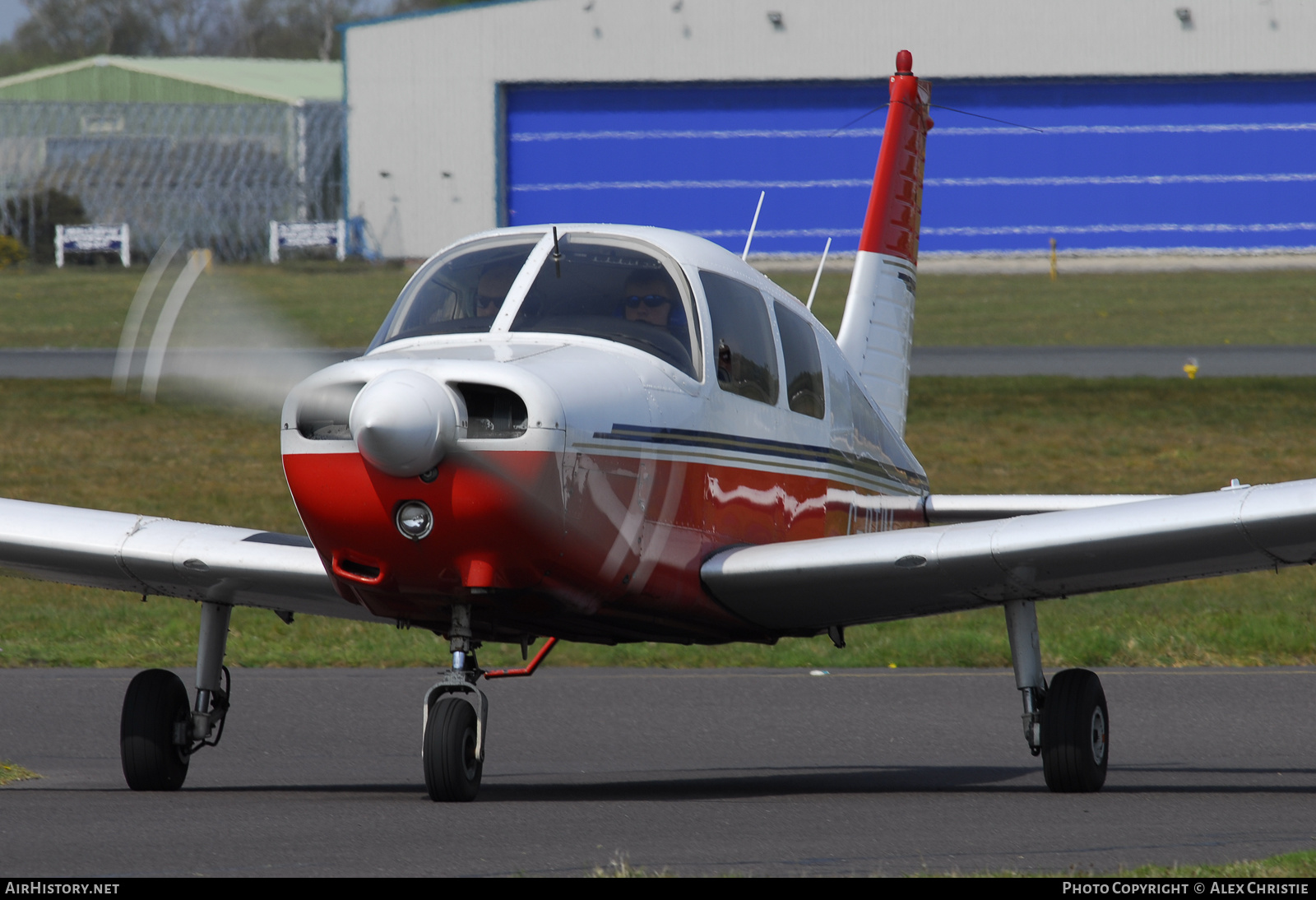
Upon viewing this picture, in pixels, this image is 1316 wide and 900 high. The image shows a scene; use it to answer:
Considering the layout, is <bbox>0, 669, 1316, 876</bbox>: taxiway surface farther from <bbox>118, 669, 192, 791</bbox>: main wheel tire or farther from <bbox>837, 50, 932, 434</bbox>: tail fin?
<bbox>837, 50, 932, 434</bbox>: tail fin

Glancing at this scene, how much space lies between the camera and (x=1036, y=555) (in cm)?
786

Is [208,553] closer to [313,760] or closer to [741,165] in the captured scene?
[313,760]

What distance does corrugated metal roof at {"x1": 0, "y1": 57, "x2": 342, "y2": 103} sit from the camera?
68188mm

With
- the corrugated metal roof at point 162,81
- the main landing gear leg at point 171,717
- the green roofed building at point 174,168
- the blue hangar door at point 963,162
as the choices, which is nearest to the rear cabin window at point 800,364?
the main landing gear leg at point 171,717

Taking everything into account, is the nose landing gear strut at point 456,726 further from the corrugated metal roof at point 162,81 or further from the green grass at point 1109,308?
the corrugated metal roof at point 162,81

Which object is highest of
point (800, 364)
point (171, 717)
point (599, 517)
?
point (800, 364)

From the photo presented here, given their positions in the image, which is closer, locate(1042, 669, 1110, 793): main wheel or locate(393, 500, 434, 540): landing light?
locate(393, 500, 434, 540): landing light

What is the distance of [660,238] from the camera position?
8047 millimetres

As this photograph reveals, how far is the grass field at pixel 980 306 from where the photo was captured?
32219mm

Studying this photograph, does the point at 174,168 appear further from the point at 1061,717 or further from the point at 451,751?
the point at 451,751

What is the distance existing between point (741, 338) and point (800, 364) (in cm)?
71

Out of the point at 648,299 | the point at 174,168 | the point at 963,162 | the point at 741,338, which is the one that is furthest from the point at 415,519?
the point at 174,168

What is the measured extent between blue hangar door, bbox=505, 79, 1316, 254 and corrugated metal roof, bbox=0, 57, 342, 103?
2067cm

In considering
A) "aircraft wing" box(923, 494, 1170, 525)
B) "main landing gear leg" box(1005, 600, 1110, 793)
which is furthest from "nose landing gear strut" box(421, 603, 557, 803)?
"aircraft wing" box(923, 494, 1170, 525)
